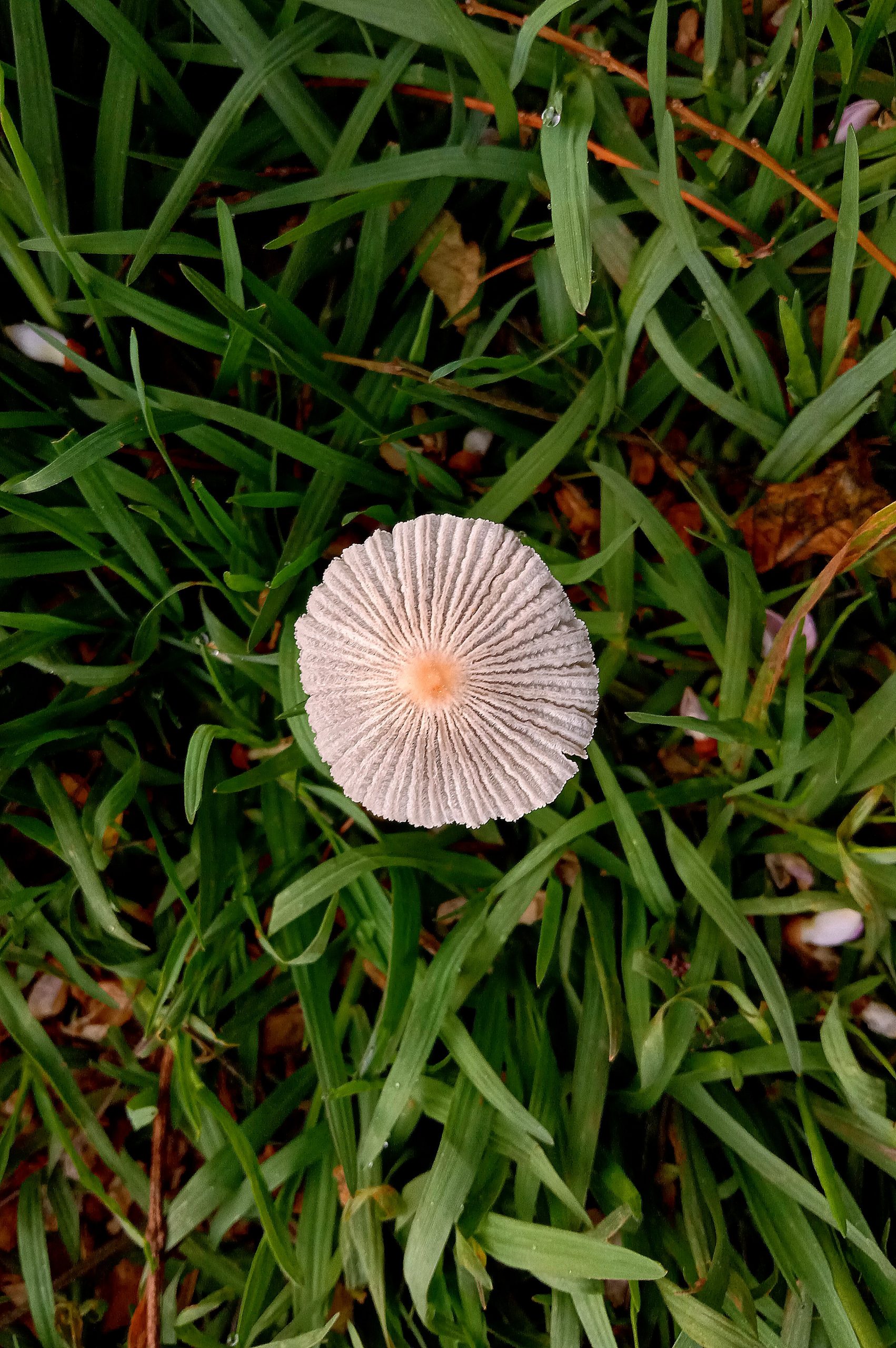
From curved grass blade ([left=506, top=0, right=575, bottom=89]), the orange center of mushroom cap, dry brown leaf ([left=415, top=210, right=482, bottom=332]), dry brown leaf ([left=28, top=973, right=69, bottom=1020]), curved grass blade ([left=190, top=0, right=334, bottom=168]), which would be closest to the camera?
the orange center of mushroom cap

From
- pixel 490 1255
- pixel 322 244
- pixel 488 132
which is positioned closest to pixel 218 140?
pixel 322 244

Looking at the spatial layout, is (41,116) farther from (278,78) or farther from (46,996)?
(46,996)

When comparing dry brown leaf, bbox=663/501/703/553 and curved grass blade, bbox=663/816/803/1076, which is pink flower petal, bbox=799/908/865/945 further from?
dry brown leaf, bbox=663/501/703/553

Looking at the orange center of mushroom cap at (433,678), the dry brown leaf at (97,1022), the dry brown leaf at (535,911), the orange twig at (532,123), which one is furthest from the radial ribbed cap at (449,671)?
the dry brown leaf at (97,1022)

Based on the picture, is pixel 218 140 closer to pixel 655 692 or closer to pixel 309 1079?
pixel 655 692

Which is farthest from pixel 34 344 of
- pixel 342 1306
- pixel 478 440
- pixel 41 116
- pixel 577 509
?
pixel 342 1306

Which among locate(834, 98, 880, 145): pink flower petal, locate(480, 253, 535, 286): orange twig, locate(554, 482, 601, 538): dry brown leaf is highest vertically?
locate(834, 98, 880, 145): pink flower petal

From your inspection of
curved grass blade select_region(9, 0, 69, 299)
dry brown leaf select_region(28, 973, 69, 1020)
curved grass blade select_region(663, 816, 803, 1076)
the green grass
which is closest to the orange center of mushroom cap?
the green grass

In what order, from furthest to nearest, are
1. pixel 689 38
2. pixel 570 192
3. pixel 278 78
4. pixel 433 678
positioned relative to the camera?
pixel 689 38, pixel 278 78, pixel 570 192, pixel 433 678

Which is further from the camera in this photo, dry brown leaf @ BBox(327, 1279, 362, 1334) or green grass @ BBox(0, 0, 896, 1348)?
dry brown leaf @ BBox(327, 1279, 362, 1334)
